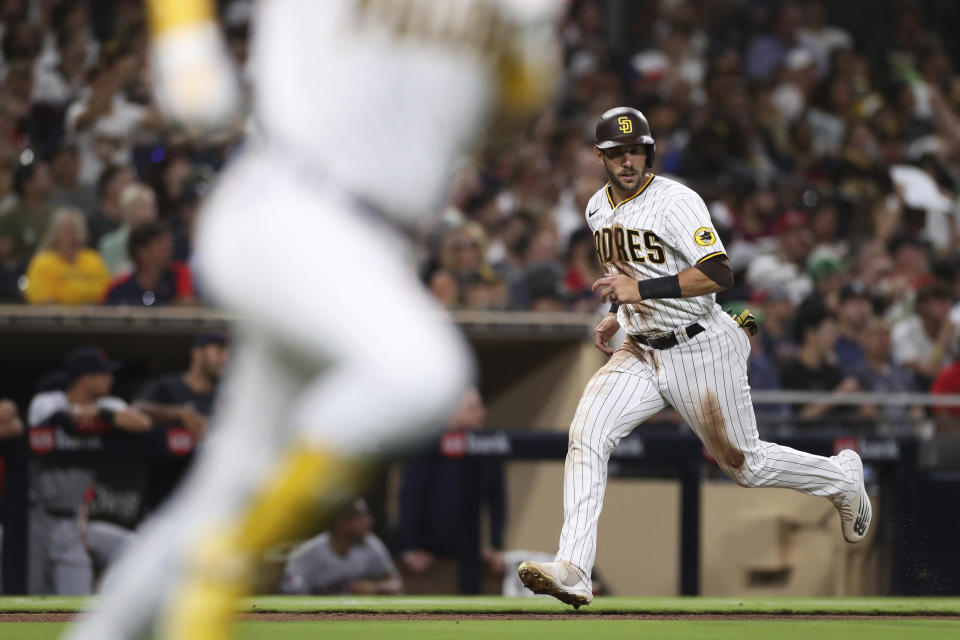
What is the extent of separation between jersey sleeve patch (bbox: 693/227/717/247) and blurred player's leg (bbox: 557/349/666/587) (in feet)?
1.91

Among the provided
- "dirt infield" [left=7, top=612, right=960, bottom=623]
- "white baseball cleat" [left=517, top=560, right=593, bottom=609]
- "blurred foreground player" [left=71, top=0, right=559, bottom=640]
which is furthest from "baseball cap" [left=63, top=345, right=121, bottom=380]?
"blurred foreground player" [left=71, top=0, right=559, bottom=640]

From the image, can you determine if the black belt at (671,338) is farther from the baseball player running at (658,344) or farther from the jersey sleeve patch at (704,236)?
the jersey sleeve patch at (704,236)

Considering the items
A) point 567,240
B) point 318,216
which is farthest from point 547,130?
point 318,216

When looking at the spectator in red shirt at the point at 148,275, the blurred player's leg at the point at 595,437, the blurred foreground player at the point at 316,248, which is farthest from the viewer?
the spectator in red shirt at the point at 148,275

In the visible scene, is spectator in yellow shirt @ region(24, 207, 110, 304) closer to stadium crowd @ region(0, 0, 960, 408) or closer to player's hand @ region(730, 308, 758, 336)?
stadium crowd @ region(0, 0, 960, 408)

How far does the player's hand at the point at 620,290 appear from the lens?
244 inches

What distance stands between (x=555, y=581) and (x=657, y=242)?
149cm

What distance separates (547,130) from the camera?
13406 mm

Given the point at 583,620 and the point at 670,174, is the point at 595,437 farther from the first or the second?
the point at 670,174

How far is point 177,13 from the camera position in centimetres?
327

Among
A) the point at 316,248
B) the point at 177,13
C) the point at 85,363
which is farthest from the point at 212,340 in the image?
the point at 316,248

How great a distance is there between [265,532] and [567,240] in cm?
878

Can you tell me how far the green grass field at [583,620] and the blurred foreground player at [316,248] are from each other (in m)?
3.05

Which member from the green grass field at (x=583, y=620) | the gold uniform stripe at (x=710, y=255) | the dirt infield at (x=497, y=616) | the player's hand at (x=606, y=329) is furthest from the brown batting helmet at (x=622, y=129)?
the dirt infield at (x=497, y=616)
